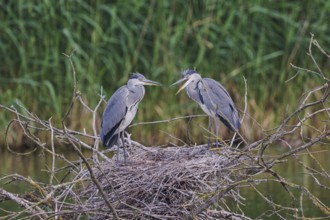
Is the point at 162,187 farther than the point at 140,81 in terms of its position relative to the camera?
No

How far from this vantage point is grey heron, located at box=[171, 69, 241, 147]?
704cm

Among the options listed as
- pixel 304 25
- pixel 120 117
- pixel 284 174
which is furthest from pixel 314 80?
pixel 120 117

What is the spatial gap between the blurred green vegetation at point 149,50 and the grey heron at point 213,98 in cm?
355

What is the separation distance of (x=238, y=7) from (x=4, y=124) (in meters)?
2.81

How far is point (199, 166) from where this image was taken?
5.83m

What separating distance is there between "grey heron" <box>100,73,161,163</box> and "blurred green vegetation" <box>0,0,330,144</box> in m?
4.05

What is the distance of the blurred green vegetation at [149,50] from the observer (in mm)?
11133

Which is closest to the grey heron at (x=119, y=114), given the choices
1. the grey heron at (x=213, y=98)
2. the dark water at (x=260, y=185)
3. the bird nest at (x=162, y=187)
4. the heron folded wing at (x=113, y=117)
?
the heron folded wing at (x=113, y=117)

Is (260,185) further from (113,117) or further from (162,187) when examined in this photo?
(162,187)

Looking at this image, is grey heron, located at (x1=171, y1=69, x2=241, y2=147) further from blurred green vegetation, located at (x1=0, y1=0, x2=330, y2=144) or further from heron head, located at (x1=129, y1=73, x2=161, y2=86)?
blurred green vegetation, located at (x1=0, y1=0, x2=330, y2=144)

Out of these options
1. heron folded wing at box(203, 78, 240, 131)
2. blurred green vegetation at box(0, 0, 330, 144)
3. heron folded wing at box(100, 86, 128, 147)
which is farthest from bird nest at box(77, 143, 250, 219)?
blurred green vegetation at box(0, 0, 330, 144)

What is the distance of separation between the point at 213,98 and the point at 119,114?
28.6 inches

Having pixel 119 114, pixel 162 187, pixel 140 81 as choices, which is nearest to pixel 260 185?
pixel 140 81

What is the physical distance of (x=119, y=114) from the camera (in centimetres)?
676
